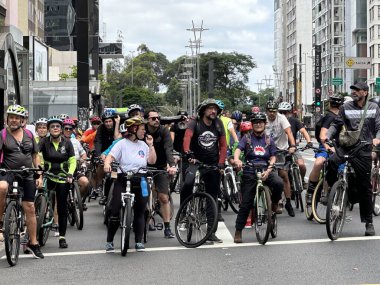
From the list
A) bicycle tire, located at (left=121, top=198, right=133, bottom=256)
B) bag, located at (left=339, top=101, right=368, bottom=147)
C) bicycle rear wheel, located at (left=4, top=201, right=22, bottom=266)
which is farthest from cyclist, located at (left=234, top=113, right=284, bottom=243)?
bicycle rear wheel, located at (left=4, top=201, right=22, bottom=266)

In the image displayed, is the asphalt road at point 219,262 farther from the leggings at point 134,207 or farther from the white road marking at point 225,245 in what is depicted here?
the leggings at point 134,207

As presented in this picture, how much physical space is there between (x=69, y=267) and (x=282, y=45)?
582 feet

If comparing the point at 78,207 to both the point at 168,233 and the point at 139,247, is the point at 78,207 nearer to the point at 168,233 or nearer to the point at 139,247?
the point at 168,233

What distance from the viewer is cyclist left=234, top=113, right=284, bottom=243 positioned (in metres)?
10.4

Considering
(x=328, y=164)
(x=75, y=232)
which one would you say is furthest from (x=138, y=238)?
(x=328, y=164)

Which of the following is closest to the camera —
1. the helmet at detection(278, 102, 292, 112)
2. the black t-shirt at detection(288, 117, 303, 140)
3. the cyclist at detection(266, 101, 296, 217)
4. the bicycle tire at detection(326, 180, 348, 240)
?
the bicycle tire at detection(326, 180, 348, 240)

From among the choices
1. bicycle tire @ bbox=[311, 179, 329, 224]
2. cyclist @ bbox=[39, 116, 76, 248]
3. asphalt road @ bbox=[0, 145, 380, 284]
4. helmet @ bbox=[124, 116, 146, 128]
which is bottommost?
asphalt road @ bbox=[0, 145, 380, 284]

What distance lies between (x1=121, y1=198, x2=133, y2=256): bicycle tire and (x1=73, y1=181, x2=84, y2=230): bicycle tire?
2.38 metres

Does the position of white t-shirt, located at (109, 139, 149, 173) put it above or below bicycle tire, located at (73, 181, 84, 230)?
above

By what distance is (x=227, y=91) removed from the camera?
129375 mm

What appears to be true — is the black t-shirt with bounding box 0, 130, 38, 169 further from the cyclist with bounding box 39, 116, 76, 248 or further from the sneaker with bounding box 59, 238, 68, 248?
the sneaker with bounding box 59, 238, 68, 248

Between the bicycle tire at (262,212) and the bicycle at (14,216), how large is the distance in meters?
2.91

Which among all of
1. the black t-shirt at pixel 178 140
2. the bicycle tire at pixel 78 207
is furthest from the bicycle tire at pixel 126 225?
the black t-shirt at pixel 178 140

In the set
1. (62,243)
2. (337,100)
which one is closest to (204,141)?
(62,243)
